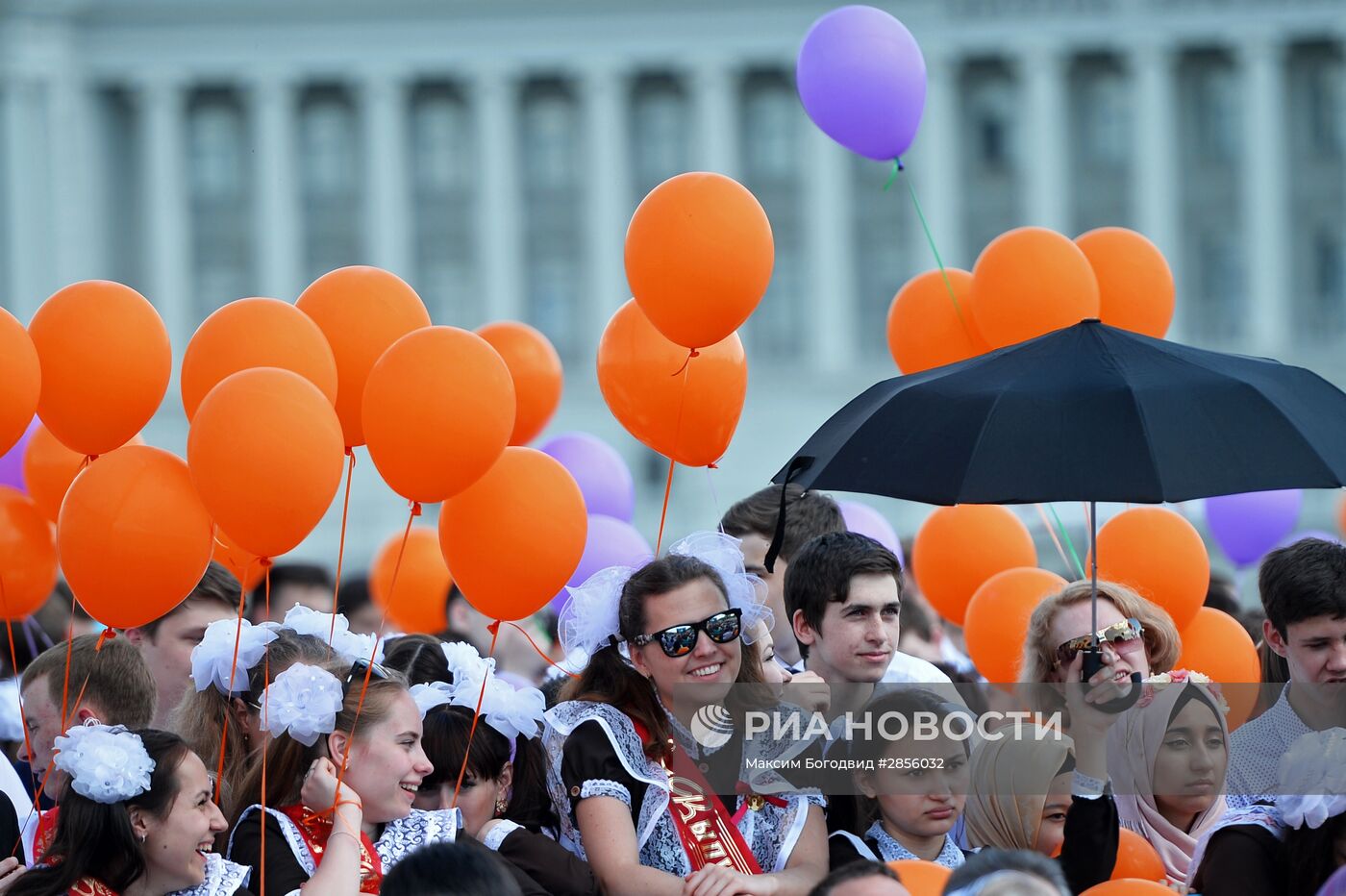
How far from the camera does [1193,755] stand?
5160mm

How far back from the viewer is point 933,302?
23.7 feet

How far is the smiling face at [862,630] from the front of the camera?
5.21m

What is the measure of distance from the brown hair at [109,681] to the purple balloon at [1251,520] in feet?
19.9

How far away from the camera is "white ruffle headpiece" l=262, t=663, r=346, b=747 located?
4773 mm

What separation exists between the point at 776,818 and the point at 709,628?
492mm

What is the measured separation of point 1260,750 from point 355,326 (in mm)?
2916

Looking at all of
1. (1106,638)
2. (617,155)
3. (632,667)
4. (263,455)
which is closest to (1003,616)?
(1106,638)

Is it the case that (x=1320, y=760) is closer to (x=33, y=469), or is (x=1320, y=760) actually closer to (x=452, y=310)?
(x=33, y=469)

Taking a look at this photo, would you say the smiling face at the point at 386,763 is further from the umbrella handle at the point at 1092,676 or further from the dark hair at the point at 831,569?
the umbrella handle at the point at 1092,676

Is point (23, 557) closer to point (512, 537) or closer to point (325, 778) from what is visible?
point (512, 537)

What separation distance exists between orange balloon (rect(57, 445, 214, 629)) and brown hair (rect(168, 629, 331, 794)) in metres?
0.29

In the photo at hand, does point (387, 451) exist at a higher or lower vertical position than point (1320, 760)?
higher

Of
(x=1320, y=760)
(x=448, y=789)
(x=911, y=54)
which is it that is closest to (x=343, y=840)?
(x=448, y=789)

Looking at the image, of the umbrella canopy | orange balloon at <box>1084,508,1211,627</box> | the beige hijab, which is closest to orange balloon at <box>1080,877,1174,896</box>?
the beige hijab
